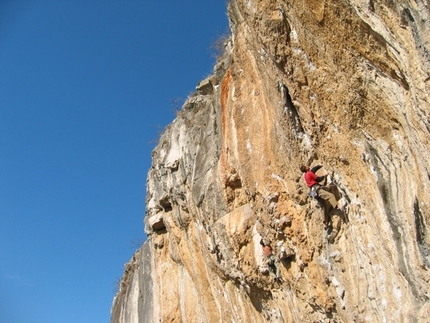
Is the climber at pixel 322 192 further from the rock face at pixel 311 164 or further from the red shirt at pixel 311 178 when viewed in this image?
the rock face at pixel 311 164

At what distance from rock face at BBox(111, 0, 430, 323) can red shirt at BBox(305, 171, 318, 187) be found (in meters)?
0.34

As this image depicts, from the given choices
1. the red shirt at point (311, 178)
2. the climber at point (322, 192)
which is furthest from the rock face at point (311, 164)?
the red shirt at point (311, 178)

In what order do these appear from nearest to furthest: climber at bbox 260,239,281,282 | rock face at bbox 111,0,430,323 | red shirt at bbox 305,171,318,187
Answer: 1. rock face at bbox 111,0,430,323
2. red shirt at bbox 305,171,318,187
3. climber at bbox 260,239,281,282

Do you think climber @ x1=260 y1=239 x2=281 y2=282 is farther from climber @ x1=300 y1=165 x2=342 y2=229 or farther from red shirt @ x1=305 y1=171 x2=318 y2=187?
red shirt @ x1=305 y1=171 x2=318 y2=187

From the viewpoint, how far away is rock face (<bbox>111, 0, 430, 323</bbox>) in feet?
18.4

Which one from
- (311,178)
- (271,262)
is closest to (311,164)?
(311,178)

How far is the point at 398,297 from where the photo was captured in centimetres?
597

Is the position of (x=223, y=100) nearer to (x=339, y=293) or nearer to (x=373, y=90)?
(x=373, y=90)

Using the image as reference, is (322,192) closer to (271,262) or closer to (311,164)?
(311,164)

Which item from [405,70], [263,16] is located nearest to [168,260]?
[263,16]

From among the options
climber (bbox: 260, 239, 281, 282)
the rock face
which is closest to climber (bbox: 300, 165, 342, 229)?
the rock face

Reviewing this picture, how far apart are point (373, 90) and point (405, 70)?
3.14 ft

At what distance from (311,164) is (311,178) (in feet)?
1.70

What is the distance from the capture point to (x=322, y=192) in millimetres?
7594
